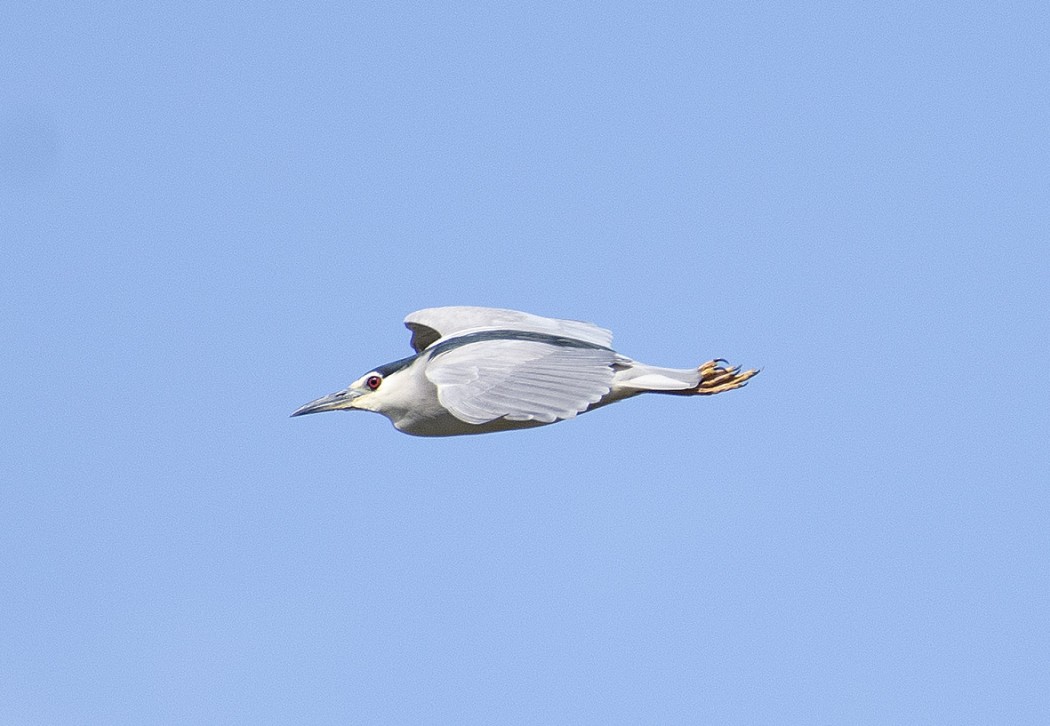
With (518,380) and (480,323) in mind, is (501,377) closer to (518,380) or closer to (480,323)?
(518,380)

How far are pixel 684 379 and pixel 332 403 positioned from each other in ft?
10.1

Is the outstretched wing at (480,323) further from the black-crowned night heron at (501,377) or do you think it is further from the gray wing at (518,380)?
the gray wing at (518,380)

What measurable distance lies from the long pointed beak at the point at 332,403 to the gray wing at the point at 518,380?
4.80 ft

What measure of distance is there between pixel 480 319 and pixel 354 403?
1707mm

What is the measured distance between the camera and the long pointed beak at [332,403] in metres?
14.7

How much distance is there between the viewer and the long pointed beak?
14.7 m

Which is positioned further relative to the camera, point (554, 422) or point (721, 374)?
point (721, 374)

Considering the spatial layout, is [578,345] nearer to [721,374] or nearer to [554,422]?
[721,374]

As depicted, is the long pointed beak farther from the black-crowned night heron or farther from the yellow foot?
the yellow foot

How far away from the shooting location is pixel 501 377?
12.3 meters

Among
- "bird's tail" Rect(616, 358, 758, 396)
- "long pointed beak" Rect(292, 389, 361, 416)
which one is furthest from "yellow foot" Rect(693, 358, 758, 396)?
"long pointed beak" Rect(292, 389, 361, 416)

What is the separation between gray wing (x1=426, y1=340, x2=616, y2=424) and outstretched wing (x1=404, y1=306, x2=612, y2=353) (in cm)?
195

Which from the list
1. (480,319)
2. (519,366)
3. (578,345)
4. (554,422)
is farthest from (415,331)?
(554,422)

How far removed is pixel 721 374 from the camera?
569 inches
